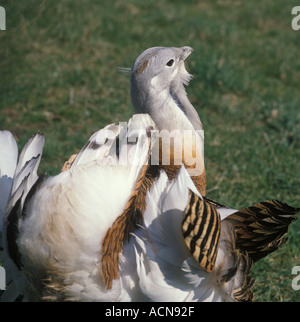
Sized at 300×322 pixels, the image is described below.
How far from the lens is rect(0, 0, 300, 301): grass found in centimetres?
351

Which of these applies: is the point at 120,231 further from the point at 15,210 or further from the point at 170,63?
the point at 170,63

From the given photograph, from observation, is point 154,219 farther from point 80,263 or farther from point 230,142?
point 230,142

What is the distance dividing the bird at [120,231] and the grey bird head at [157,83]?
0.69ft

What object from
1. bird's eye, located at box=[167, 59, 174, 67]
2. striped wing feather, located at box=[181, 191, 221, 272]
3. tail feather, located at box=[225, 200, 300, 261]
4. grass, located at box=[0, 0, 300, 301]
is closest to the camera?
striped wing feather, located at box=[181, 191, 221, 272]

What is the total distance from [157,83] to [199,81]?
75.4 inches

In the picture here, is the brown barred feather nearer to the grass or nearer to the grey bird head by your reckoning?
the grey bird head

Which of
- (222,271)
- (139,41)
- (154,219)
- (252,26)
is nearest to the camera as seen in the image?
(154,219)

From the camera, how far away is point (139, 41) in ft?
16.1

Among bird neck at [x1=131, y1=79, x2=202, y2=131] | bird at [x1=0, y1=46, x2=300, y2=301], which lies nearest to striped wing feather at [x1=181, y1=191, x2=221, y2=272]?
bird at [x1=0, y1=46, x2=300, y2=301]

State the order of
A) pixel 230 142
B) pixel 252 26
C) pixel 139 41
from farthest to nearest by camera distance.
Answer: pixel 252 26 → pixel 139 41 → pixel 230 142

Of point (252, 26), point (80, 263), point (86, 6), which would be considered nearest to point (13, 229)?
point (80, 263)

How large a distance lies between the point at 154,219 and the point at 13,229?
1.71 feet

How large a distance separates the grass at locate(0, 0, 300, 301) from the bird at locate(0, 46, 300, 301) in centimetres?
68

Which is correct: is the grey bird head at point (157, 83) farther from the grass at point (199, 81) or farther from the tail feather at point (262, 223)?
the grass at point (199, 81)
